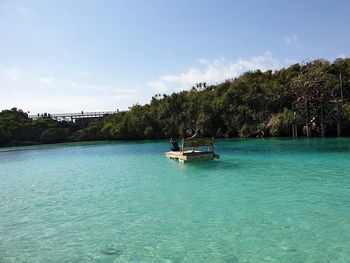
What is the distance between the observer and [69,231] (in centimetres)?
1208

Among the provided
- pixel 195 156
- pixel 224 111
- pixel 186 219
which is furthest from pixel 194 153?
pixel 224 111

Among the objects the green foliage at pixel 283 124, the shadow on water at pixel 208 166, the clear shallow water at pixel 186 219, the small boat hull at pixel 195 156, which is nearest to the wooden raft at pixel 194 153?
the small boat hull at pixel 195 156

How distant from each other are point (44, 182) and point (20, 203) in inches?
270

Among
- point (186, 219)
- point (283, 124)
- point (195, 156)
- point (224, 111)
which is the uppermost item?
point (224, 111)

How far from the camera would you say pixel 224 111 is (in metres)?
73.8

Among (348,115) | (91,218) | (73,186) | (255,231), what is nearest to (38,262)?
(91,218)

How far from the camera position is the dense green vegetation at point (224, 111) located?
6275 centimetres

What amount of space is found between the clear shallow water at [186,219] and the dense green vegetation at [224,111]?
43407 millimetres

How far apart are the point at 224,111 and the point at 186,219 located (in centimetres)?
6237

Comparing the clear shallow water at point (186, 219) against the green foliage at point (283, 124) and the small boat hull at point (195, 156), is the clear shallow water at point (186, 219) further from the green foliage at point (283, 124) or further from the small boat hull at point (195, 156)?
the green foliage at point (283, 124)

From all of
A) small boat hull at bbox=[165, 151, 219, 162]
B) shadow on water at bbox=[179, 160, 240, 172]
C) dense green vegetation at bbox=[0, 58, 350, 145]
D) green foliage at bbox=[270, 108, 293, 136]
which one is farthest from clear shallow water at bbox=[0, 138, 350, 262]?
dense green vegetation at bbox=[0, 58, 350, 145]

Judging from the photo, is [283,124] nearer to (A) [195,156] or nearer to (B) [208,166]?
(A) [195,156]

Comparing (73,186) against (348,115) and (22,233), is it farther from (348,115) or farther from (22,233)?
(348,115)

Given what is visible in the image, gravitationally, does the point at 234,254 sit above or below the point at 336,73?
below
